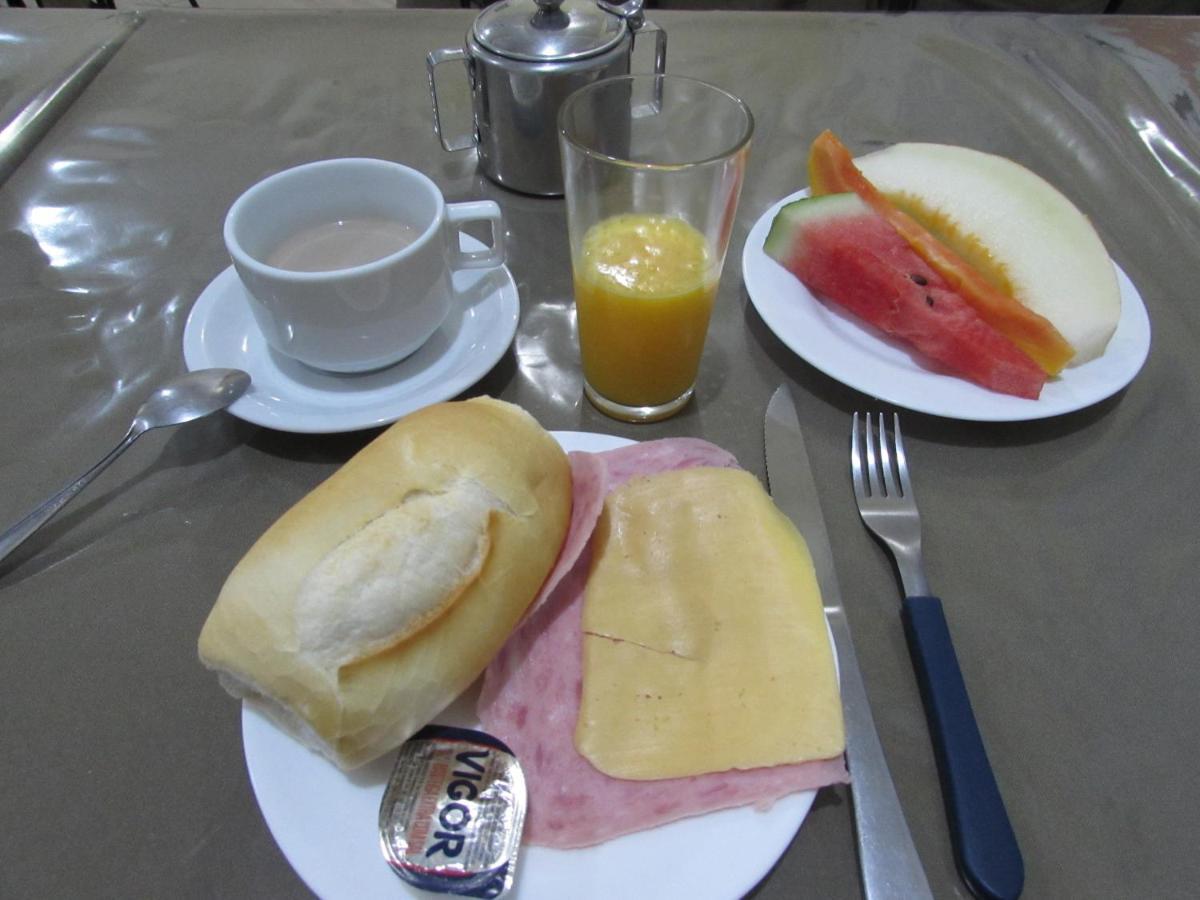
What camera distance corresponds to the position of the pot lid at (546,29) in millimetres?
1287

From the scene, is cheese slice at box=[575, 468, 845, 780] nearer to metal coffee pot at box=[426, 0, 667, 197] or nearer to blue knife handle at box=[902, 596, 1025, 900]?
blue knife handle at box=[902, 596, 1025, 900]

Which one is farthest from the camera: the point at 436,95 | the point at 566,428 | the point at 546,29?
the point at 436,95

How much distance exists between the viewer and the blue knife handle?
2.16 feet

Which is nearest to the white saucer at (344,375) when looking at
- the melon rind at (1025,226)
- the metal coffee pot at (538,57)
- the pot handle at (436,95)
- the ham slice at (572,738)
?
the ham slice at (572,738)

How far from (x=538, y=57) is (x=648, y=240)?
492mm

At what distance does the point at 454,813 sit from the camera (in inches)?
23.8

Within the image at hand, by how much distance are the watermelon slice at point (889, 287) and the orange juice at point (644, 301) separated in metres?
0.28

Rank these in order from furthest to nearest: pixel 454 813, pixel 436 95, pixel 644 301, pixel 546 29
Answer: pixel 436 95, pixel 546 29, pixel 644 301, pixel 454 813

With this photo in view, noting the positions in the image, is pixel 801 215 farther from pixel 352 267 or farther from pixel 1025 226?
pixel 352 267

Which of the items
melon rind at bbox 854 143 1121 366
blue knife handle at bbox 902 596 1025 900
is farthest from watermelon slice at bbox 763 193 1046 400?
blue knife handle at bbox 902 596 1025 900

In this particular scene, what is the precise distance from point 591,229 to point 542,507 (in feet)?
1.52

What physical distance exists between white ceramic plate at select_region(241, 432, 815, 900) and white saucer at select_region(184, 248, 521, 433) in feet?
1.48

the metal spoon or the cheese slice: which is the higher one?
the cheese slice

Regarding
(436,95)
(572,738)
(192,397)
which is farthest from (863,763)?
(436,95)
